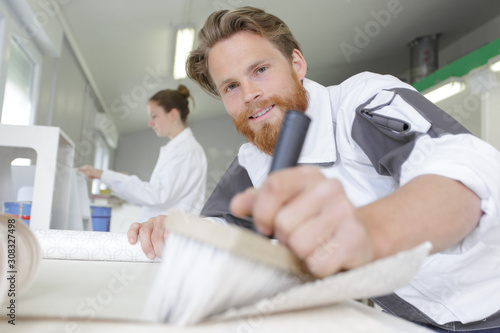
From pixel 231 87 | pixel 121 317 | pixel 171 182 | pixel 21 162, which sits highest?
pixel 231 87

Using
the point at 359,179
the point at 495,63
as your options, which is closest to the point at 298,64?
the point at 359,179

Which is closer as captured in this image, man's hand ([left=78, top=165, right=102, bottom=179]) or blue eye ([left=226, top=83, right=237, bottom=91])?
blue eye ([left=226, top=83, right=237, bottom=91])

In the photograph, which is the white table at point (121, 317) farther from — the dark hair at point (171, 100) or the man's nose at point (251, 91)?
the dark hair at point (171, 100)

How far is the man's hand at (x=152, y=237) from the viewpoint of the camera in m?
0.65

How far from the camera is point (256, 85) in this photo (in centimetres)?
92

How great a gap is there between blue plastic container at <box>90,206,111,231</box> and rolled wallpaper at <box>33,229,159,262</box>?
194 centimetres

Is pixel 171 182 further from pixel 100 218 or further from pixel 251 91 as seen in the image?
pixel 251 91

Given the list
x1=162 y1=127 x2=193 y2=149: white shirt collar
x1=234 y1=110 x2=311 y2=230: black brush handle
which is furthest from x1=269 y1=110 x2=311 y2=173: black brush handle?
x1=162 y1=127 x2=193 y2=149: white shirt collar

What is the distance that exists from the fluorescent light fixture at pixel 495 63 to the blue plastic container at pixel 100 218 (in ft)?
7.98

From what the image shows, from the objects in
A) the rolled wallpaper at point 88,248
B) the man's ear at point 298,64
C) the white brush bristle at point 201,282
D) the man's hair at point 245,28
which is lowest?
the rolled wallpaper at point 88,248

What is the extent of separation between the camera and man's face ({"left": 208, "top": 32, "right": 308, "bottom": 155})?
0.89 meters

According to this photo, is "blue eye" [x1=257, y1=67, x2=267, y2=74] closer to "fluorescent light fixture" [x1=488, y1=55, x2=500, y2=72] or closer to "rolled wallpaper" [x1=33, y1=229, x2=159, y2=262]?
"rolled wallpaper" [x1=33, y1=229, x2=159, y2=262]

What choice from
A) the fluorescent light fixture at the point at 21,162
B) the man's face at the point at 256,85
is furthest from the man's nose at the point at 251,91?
the fluorescent light fixture at the point at 21,162

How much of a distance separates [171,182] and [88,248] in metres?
1.76
